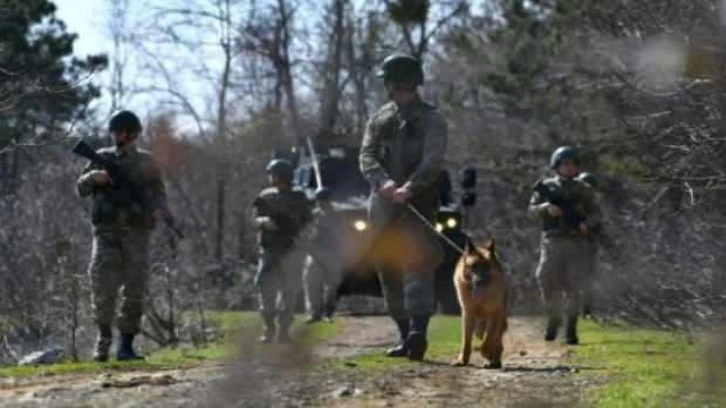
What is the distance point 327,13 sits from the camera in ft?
150

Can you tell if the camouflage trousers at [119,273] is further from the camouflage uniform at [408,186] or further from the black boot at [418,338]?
the black boot at [418,338]

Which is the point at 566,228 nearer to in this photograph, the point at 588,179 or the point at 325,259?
the point at 588,179

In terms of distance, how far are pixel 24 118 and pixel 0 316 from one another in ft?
10.2

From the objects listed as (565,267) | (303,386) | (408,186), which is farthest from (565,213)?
(303,386)

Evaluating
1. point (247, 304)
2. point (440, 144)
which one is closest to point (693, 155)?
point (440, 144)

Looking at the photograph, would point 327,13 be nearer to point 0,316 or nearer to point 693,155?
point 0,316

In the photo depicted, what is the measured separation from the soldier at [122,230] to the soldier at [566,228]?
14.2 ft

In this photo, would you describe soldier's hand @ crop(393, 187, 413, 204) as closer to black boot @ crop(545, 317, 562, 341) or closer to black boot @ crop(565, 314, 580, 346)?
black boot @ crop(565, 314, 580, 346)

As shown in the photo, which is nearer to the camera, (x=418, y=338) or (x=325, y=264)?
(x=418, y=338)

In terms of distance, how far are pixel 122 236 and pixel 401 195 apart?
7.80 ft

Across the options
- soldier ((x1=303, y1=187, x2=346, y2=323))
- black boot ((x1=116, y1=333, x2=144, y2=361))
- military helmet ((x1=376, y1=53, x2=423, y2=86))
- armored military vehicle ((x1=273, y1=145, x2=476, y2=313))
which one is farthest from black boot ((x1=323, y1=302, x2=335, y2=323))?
military helmet ((x1=376, y1=53, x2=423, y2=86))

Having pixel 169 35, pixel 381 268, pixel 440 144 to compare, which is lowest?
pixel 381 268

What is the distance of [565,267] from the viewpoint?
1492 cm

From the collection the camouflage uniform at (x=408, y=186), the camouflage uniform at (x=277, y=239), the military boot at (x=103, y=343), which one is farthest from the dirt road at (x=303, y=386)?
the camouflage uniform at (x=277, y=239)
